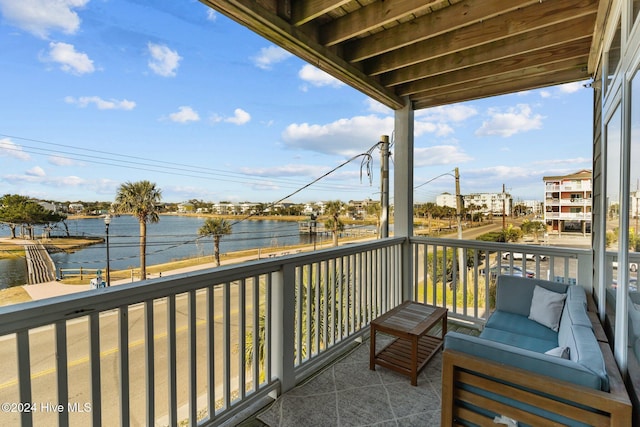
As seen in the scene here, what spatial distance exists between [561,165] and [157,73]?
4.39 metres

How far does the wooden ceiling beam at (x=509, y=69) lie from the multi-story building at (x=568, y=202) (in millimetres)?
1077

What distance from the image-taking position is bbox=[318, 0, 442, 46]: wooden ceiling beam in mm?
2166

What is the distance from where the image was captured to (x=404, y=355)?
267cm

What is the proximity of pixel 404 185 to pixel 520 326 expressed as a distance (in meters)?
1.96

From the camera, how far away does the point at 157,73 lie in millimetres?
2939

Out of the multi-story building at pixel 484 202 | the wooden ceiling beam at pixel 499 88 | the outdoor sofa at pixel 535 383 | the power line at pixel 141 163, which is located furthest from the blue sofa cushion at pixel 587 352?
the power line at pixel 141 163

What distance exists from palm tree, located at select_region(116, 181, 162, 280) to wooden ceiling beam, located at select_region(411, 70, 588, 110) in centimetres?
316

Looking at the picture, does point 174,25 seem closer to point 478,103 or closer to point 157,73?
point 157,73

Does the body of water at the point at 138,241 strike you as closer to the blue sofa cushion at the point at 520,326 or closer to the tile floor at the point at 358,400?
the tile floor at the point at 358,400

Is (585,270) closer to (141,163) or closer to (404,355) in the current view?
(404,355)

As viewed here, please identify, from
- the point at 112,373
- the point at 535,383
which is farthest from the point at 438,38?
the point at 112,373

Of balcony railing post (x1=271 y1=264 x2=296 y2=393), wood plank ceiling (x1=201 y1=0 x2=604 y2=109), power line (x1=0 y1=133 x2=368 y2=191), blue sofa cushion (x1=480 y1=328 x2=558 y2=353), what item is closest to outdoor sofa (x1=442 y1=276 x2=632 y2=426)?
blue sofa cushion (x1=480 y1=328 x2=558 y2=353)

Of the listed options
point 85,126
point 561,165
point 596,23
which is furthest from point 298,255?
point 561,165

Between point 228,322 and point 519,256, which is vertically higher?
point 519,256
